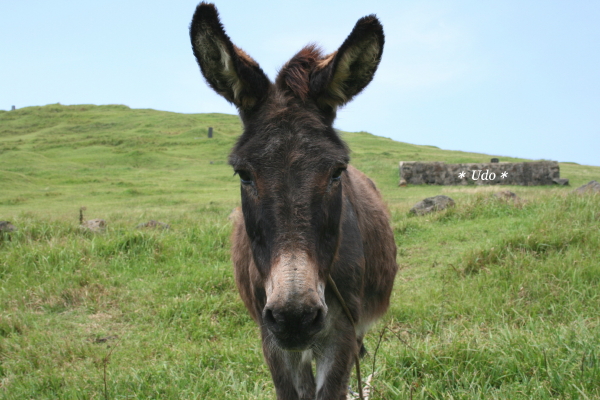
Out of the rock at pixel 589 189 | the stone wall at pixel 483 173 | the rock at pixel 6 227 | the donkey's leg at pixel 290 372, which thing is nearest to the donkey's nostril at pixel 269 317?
the donkey's leg at pixel 290 372

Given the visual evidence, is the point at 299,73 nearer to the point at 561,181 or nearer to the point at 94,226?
the point at 94,226

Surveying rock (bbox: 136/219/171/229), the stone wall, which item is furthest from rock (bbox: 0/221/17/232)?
the stone wall

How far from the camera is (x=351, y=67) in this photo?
2.98 metres

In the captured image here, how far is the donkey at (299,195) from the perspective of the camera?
2.38 m

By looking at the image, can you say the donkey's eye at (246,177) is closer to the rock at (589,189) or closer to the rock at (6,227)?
the rock at (6,227)

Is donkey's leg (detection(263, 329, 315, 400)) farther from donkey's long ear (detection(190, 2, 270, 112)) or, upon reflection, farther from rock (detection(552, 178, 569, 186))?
rock (detection(552, 178, 569, 186))

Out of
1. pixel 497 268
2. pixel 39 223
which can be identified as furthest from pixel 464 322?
pixel 39 223

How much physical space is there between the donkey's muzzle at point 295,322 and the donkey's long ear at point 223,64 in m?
1.40

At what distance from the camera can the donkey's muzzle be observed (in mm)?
2238

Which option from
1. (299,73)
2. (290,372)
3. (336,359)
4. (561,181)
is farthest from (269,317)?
(561,181)

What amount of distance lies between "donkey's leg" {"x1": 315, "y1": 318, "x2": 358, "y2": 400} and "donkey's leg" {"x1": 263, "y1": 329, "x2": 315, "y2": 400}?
0.46 feet

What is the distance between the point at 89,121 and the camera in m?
55.1

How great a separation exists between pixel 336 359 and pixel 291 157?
5.03ft

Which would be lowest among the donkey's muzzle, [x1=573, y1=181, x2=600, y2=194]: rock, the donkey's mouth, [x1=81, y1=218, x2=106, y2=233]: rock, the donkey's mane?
[x1=81, y1=218, x2=106, y2=233]: rock
